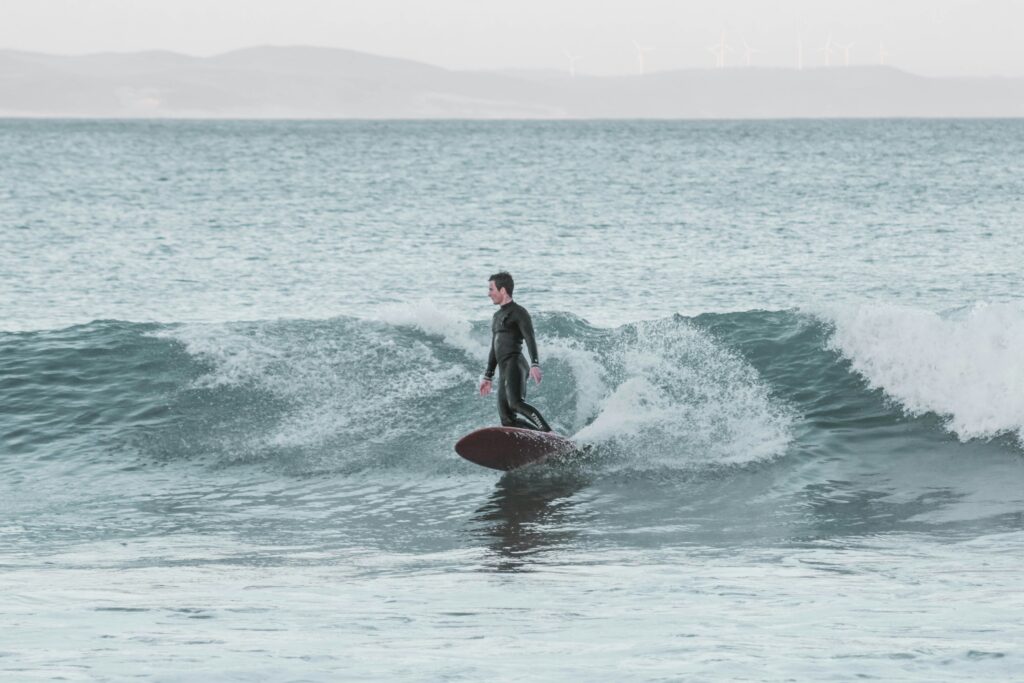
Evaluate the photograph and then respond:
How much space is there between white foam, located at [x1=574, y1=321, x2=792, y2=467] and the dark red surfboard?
107 cm

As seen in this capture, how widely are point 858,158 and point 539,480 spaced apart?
88728 millimetres

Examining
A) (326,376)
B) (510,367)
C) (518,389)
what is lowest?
(326,376)

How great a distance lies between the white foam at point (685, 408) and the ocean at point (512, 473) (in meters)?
0.07

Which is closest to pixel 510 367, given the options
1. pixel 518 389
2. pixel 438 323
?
pixel 518 389

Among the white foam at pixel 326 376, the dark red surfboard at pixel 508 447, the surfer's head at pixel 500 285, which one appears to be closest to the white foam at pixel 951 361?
the dark red surfboard at pixel 508 447

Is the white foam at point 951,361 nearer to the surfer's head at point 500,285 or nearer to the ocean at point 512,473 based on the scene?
the ocean at point 512,473

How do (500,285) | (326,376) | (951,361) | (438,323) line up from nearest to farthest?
(500,285) → (951,361) → (326,376) → (438,323)

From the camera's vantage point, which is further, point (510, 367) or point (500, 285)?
point (510, 367)

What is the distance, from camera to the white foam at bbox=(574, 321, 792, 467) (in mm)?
16750

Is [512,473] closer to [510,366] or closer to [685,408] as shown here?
[510,366]

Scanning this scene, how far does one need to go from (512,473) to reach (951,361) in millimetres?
7338

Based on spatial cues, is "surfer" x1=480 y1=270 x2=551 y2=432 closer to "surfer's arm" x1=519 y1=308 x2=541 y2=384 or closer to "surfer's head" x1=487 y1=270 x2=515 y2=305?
"surfer's arm" x1=519 y1=308 x2=541 y2=384

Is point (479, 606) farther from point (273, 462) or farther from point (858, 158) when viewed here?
point (858, 158)

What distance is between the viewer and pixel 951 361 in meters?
19.0
